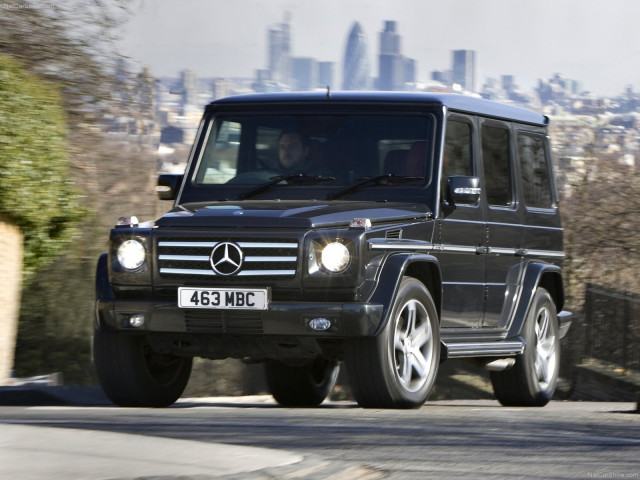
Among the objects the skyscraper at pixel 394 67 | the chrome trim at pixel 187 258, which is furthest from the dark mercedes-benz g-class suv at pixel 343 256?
the skyscraper at pixel 394 67

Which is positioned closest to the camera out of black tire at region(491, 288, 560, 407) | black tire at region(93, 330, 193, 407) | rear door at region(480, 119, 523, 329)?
black tire at region(93, 330, 193, 407)

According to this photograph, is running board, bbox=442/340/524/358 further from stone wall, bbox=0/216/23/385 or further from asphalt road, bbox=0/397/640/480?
stone wall, bbox=0/216/23/385

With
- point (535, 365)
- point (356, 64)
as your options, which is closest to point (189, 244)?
point (535, 365)

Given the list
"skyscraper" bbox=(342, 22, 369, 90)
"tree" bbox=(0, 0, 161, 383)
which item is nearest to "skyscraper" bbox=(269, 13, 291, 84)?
"skyscraper" bbox=(342, 22, 369, 90)

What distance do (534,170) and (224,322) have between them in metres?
4.01

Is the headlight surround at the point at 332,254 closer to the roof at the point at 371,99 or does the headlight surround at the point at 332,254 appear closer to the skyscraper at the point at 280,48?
the roof at the point at 371,99

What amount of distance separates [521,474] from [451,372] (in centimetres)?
1769

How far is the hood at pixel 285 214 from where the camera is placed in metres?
8.60

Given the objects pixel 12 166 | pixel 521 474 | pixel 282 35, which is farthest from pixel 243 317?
pixel 282 35

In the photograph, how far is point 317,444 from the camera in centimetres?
685

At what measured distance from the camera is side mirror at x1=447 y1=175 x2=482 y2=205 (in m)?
9.58

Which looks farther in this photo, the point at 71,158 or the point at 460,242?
the point at 71,158

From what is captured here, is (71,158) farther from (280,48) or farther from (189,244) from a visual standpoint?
(280,48)

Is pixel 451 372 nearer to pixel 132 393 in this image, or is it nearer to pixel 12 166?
pixel 12 166
